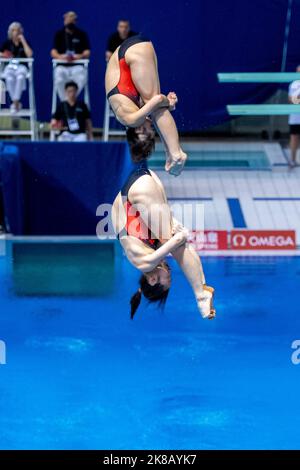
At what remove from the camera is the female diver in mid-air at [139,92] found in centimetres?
945

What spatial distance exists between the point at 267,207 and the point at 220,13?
4697mm

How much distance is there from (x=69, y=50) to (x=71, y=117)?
1.75 metres

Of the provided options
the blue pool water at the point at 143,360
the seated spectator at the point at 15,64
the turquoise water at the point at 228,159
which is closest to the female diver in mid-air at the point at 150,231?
the blue pool water at the point at 143,360

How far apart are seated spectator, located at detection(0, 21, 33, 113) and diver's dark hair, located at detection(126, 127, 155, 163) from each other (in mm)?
13188

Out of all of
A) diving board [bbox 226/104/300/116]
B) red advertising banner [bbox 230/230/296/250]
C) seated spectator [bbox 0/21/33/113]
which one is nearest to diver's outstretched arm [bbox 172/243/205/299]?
diving board [bbox 226/104/300/116]

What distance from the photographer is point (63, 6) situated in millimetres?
25156

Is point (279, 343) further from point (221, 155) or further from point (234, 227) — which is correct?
point (221, 155)

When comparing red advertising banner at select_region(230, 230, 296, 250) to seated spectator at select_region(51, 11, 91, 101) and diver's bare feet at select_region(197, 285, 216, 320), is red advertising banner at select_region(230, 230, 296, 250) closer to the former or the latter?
seated spectator at select_region(51, 11, 91, 101)

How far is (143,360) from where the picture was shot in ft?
56.7

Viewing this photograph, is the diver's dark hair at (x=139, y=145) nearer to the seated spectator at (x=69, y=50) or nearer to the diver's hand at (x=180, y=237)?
→ the diver's hand at (x=180, y=237)

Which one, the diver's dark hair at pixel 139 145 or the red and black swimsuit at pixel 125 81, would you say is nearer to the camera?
the red and black swimsuit at pixel 125 81

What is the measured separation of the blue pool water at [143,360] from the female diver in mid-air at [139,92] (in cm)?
607

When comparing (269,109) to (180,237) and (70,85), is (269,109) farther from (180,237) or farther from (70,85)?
(70,85)

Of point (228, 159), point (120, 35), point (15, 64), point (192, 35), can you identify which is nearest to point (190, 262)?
point (120, 35)
